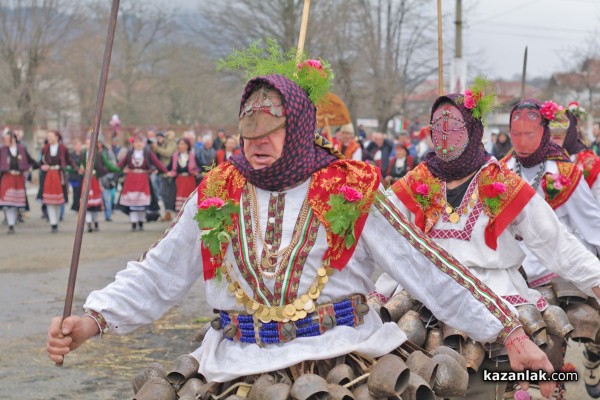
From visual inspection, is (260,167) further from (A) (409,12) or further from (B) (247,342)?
(A) (409,12)

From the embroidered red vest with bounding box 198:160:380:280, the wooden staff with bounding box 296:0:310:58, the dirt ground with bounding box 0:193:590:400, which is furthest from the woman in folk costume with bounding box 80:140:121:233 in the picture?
the embroidered red vest with bounding box 198:160:380:280

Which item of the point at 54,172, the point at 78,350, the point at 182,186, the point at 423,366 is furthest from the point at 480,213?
the point at 182,186

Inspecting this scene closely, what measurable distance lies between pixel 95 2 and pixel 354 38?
11619mm

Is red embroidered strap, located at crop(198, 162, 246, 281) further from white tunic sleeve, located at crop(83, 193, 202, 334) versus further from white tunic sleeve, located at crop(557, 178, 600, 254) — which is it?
white tunic sleeve, located at crop(557, 178, 600, 254)

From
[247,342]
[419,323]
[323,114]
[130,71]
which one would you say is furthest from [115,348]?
[130,71]

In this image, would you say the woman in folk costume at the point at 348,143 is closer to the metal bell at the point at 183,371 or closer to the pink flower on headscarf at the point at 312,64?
the pink flower on headscarf at the point at 312,64

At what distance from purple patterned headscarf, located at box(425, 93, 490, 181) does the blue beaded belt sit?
2171mm

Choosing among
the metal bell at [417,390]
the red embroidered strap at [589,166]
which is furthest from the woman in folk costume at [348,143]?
the metal bell at [417,390]

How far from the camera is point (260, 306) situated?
368cm

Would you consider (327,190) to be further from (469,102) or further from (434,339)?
(469,102)

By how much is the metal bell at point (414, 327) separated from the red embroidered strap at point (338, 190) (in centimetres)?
154

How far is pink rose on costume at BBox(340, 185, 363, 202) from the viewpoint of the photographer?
3.69m

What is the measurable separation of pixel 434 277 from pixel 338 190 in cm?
48

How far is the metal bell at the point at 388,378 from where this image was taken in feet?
11.2
